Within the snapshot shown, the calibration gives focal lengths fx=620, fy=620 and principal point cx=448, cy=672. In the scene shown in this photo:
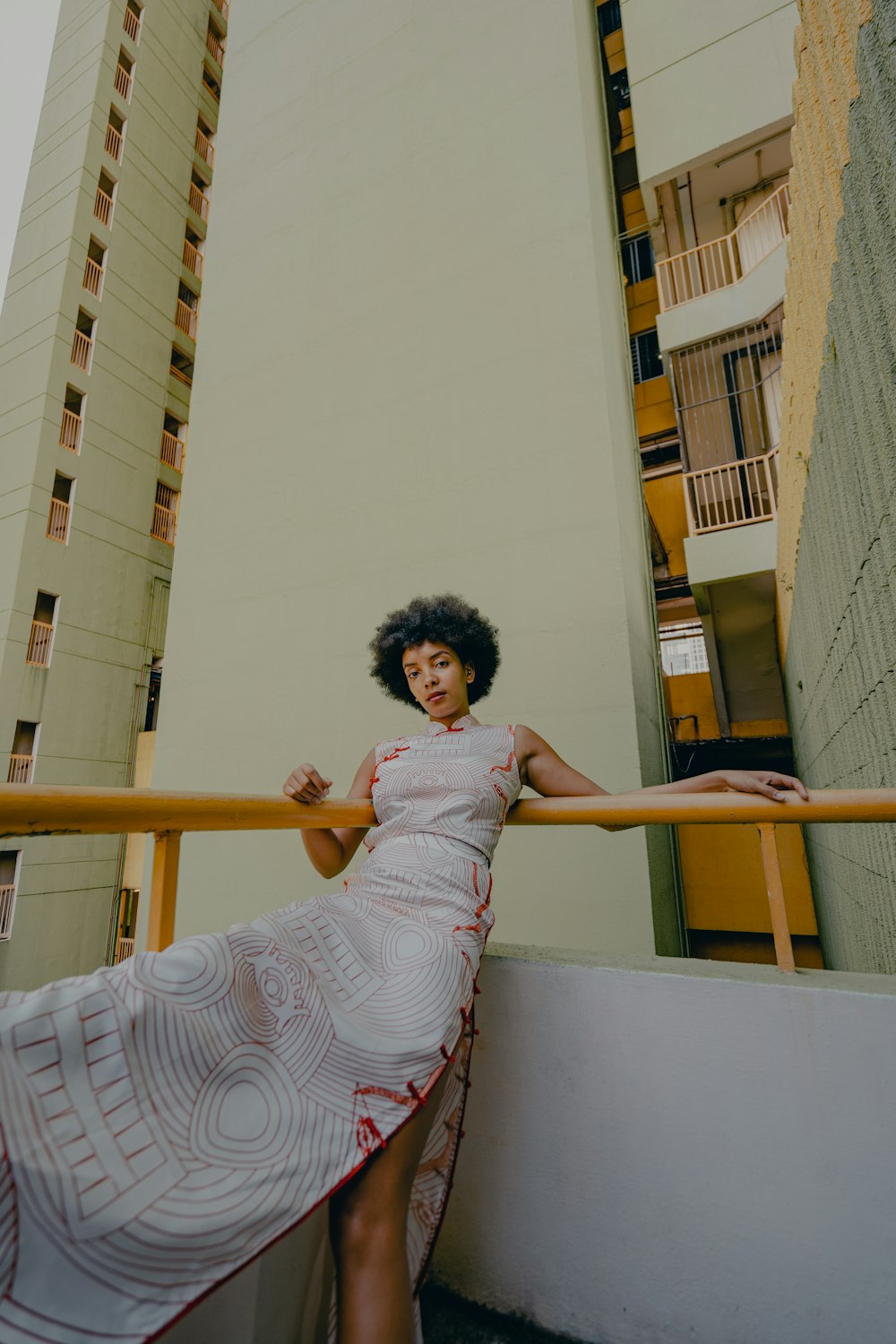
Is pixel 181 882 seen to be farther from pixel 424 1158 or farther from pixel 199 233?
pixel 199 233

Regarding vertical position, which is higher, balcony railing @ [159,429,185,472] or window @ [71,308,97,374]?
window @ [71,308,97,374]

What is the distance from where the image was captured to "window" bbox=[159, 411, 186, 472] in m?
11.4

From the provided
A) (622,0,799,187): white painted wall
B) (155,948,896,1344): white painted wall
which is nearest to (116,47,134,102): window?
(622,0,799,187): white painted wall

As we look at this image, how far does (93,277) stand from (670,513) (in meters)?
10.1

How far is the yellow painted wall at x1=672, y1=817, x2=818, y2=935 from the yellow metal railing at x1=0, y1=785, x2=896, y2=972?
507 cm

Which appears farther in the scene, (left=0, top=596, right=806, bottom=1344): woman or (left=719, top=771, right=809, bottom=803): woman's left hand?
(left=719, top=771, right=809, bottom=803): woman's left hand

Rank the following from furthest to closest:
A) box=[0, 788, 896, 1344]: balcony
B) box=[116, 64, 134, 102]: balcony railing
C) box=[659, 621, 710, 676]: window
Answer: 1. box=[116, 64, 134, 102]: balcony railing
2. box=[659, 621, 710, 676]: window
3. box=[0, 788, 896, 1344]: balcony

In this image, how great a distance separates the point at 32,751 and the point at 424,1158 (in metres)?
9.92

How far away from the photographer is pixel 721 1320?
919mm

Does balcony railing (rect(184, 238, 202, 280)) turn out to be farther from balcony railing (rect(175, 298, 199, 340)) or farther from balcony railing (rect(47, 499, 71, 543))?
balcony railing (rect(47, 499, 71, 543))

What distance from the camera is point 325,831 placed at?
137 cm

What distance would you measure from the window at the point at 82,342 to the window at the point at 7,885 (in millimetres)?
7447

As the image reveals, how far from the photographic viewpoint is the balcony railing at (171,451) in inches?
447

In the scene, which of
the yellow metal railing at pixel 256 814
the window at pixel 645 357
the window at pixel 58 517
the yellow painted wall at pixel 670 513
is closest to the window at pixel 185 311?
the window at pixel 58 517
